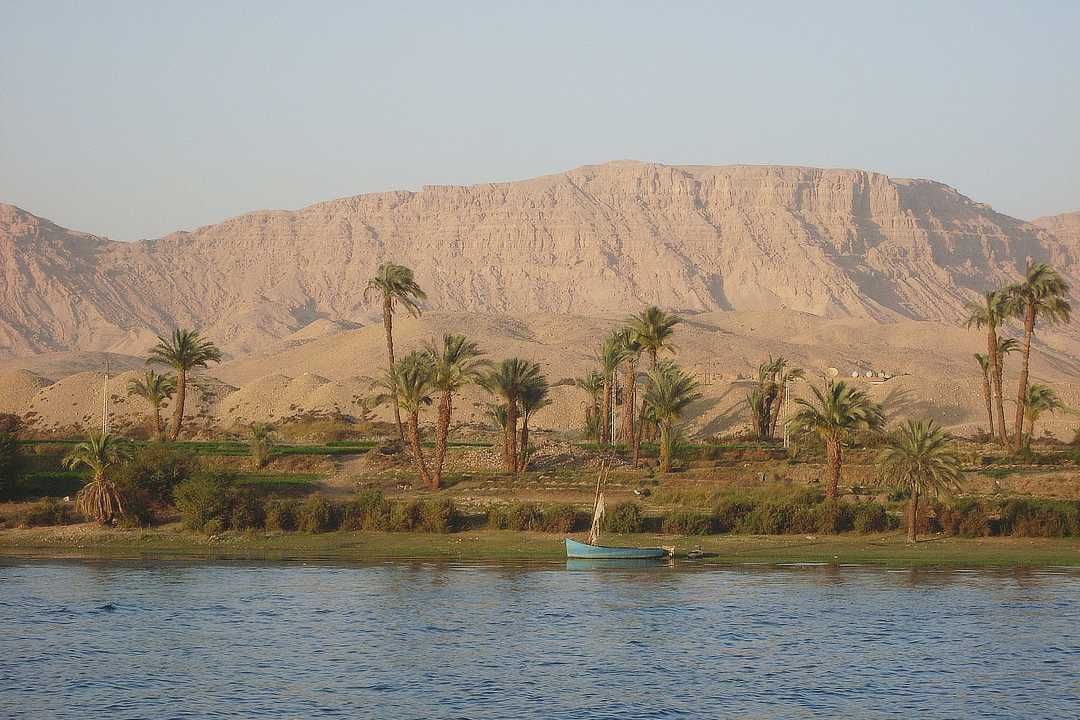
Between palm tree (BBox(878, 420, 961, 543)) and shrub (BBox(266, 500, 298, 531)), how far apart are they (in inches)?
763

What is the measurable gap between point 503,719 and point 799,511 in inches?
886

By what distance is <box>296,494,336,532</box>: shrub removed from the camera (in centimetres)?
4334

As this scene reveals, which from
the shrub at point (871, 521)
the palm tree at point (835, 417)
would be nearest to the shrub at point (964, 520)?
the shrub at point (871, 521)

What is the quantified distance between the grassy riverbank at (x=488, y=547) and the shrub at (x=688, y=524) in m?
0.58

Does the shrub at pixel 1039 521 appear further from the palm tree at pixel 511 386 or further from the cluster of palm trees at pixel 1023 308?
the palm tree at pixel 511 386

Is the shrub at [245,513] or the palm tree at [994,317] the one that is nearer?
the shrub at [245,513]

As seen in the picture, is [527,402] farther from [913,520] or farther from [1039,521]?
[1039,521]

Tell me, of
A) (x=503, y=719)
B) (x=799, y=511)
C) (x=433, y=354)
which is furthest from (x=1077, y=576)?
(x=433, y=354)

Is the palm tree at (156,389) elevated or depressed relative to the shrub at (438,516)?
elevated

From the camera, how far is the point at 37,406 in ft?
334

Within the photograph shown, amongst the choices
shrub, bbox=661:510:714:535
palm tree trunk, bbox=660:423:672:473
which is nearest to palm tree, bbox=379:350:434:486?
palm tree trunk, bbox=660:423:672:473

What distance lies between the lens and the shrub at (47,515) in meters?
44.2

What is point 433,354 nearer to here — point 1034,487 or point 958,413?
point 1034,487

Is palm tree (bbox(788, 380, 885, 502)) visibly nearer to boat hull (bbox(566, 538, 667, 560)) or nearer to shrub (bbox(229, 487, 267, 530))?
boat hull (bbox(566, 538, 667, 560))
